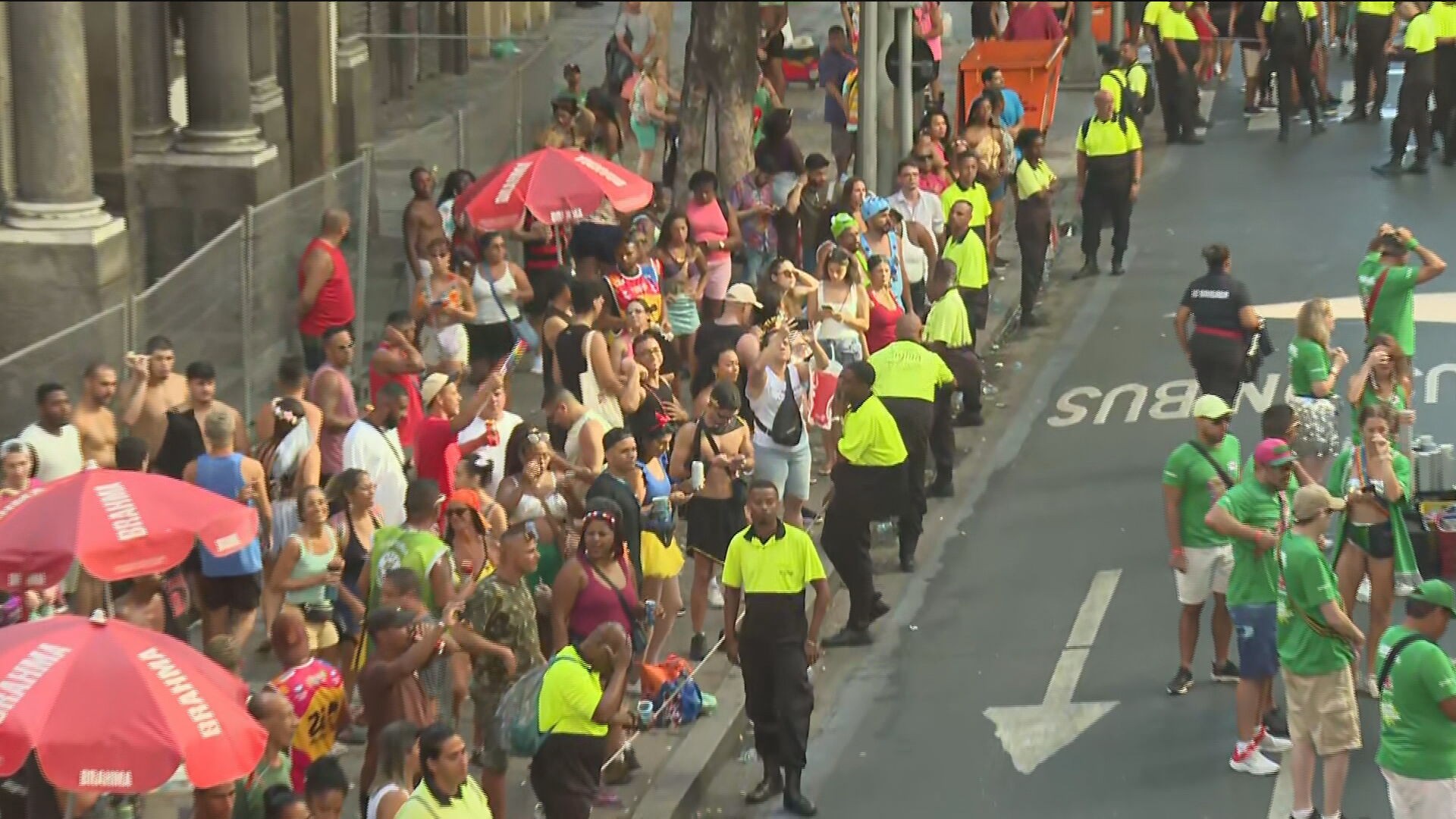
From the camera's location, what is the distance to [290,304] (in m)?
18.6

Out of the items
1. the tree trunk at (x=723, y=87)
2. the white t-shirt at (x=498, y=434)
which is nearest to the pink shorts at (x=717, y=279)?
the tree trunk at (x=723, y=87)

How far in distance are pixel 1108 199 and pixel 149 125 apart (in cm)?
850

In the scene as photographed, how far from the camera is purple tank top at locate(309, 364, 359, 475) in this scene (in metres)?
14.7

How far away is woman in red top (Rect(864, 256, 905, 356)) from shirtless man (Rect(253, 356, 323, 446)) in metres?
4.90

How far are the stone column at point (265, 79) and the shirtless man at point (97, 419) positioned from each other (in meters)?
10.6

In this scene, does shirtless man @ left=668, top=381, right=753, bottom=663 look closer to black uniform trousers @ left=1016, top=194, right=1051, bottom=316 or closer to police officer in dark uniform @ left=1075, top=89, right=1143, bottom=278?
black uniform trousers @ left=1016, top=194, right=1051, bottom=316

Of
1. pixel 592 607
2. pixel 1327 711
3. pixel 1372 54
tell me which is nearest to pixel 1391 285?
pixel 1327 711

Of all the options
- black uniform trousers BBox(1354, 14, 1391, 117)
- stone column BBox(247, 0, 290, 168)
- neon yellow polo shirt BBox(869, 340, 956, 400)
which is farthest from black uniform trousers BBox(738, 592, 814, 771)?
black uniform trousers BBox(1354, 14, 1391, 117)

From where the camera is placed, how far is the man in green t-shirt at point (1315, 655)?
40.1ft

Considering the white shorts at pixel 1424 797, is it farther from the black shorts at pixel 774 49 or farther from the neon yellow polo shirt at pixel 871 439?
the black shorts at pixel 774 49

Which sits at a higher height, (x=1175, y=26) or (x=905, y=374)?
(x=1175, y=26)

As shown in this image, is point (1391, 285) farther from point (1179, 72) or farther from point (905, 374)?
point (1179, 72)

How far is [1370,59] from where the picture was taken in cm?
2833

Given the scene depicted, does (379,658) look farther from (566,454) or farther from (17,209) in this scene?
(17,209)
